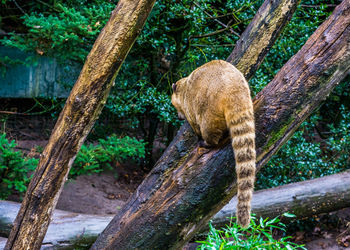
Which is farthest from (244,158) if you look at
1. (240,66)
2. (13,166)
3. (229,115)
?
(13,166)

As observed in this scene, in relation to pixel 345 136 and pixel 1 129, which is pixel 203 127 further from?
pixel 1 129

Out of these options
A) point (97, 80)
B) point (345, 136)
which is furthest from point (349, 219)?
point (97, 80)

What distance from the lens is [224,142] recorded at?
2285 millimetres

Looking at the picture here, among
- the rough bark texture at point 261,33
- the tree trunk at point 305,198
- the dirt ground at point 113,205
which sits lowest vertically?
the dirt ground at point 113,205

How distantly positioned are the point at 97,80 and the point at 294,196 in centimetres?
308

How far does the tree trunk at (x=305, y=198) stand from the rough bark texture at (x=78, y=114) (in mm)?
2287

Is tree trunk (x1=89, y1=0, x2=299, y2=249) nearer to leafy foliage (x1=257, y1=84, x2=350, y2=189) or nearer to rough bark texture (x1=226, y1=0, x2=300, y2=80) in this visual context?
rough bark texture (x1=226, y1=0, x2=300, y2=80)

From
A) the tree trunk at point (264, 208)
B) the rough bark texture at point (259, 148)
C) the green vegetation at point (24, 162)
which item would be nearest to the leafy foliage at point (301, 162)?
the tree trunk at point (264, 208)

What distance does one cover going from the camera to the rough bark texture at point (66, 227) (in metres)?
3.57

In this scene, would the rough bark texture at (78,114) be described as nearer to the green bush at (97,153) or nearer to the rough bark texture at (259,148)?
the rough bark texture at (259,148)

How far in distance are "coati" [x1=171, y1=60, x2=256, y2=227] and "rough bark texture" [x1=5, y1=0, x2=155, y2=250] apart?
1.98 feet

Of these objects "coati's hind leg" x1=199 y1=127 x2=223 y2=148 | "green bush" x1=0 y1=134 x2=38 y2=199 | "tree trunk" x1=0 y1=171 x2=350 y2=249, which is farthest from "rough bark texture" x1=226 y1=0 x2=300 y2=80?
"green bush" x1=0 y1=134 x2=38 y2=199

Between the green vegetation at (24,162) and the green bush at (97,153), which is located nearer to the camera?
the green vegetation at (24,162)

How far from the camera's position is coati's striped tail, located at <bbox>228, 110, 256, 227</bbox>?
190cm
